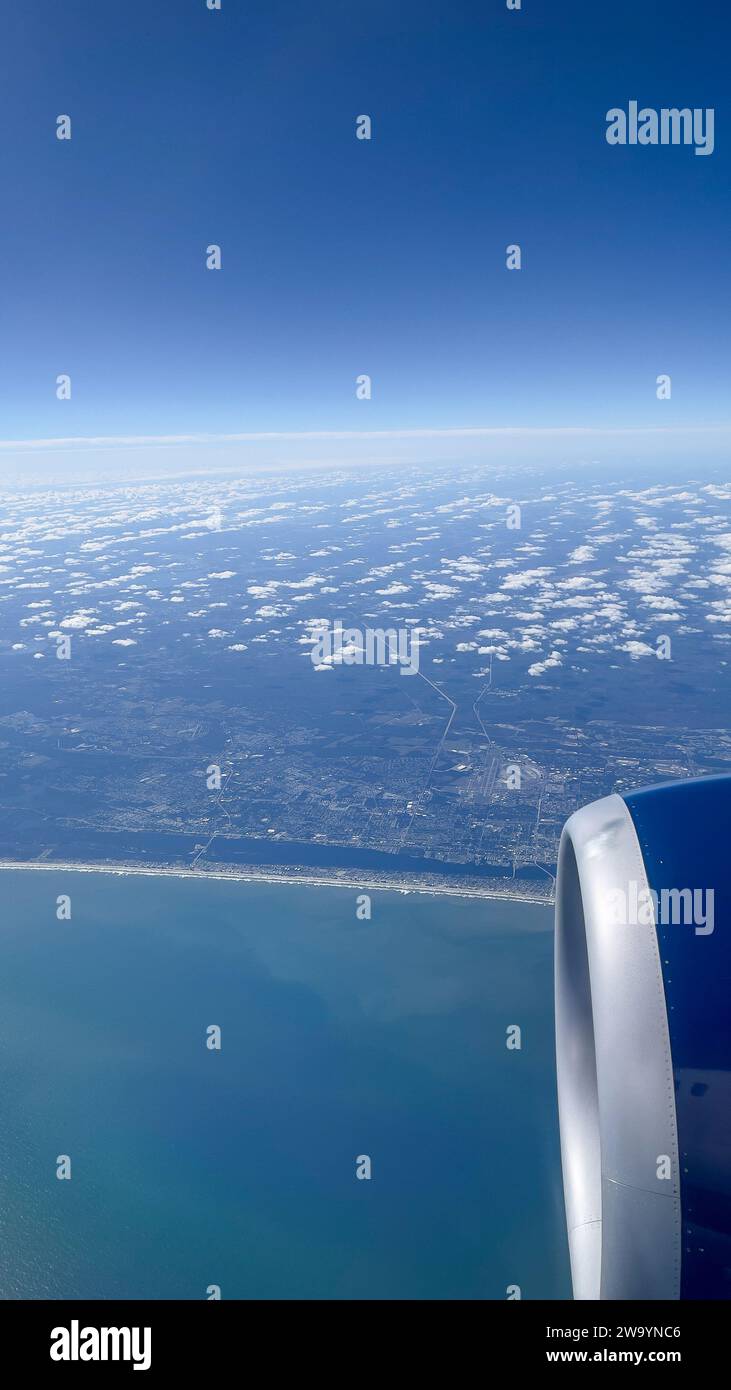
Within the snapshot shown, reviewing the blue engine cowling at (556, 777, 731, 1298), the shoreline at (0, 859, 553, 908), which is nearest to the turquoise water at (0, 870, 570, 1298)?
the shoreline at (0, 859, 553, 908)

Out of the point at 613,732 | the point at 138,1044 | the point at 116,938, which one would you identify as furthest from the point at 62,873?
the point at 613,732

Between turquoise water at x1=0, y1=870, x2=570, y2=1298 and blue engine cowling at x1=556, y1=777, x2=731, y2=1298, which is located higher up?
blue engine cowling at x1=556, y1=777, x2=731, y2=1298

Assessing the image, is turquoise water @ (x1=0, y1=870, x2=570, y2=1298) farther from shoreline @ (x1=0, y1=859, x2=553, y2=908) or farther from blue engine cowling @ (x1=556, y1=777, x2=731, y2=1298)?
blue engine cowling @ (x1=556, y1=777, x2=731, y2=1298)

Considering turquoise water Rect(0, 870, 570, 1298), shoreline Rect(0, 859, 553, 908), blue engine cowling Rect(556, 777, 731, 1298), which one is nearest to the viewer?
blue engine cowling Rect(556, 777, 731, 1298)

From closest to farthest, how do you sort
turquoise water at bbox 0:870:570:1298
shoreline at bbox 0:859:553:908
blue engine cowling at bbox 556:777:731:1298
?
blue engine cowling at bbox 556:777:731:1298, turquoise water at bbox 0:870:570:1298, shoreline at bbox 0:859:553:908

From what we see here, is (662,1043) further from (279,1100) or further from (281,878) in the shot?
(281,878)

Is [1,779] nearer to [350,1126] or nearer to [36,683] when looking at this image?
[36,683]
